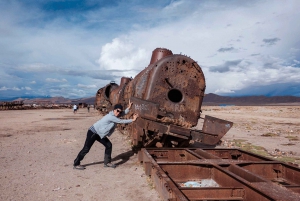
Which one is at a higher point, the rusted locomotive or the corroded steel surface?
the rusted locomotive

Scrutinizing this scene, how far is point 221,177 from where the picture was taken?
13.8ft

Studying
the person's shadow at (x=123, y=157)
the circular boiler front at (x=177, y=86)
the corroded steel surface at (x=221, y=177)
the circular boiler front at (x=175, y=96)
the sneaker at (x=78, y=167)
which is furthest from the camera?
the circular boiler front at (x=175, y=96)

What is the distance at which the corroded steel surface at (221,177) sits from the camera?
3244mm

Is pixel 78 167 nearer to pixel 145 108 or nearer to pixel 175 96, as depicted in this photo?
pixel 145 108

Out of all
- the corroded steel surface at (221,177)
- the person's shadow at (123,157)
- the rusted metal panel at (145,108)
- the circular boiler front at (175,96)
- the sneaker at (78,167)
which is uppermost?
the circular boiler front at (175,96)

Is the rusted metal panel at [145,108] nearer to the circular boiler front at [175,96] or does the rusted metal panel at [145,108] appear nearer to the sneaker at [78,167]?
the circular boiler front at [175,96]

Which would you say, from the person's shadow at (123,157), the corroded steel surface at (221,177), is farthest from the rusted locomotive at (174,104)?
the person's shadow at (123,157)

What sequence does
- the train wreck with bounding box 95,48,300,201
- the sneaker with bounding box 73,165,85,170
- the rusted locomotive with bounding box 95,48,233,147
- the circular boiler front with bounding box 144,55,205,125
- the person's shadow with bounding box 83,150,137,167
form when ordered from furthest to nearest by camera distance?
the circular boiler front with bounding box 144,55,205,125
the person's shadow with bounding box 83,150,137,167
the rusted locomotive with bounding box 95,48,233,147
the sneaker with bounding box 73,165,85,170
the train wreck with bounding box 95,48,300,201

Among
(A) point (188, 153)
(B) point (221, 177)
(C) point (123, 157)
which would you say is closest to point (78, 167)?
(C) point (123, 157)

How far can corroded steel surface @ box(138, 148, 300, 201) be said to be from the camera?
324 cm

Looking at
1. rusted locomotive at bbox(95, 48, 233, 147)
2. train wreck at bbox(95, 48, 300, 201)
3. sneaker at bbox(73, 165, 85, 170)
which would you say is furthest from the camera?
rusted locomotive at bbox(95, 48, 233, 147)

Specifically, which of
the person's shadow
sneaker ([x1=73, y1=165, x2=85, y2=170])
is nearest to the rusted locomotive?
the person's shadow

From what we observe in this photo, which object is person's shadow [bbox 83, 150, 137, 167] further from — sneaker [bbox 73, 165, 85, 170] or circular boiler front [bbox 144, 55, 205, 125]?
circular boiler front [bbox 144, 55, 205, 125]

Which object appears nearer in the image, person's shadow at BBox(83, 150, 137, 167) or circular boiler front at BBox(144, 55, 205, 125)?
person's shadow at BBox(83, 150, 137, 167)
